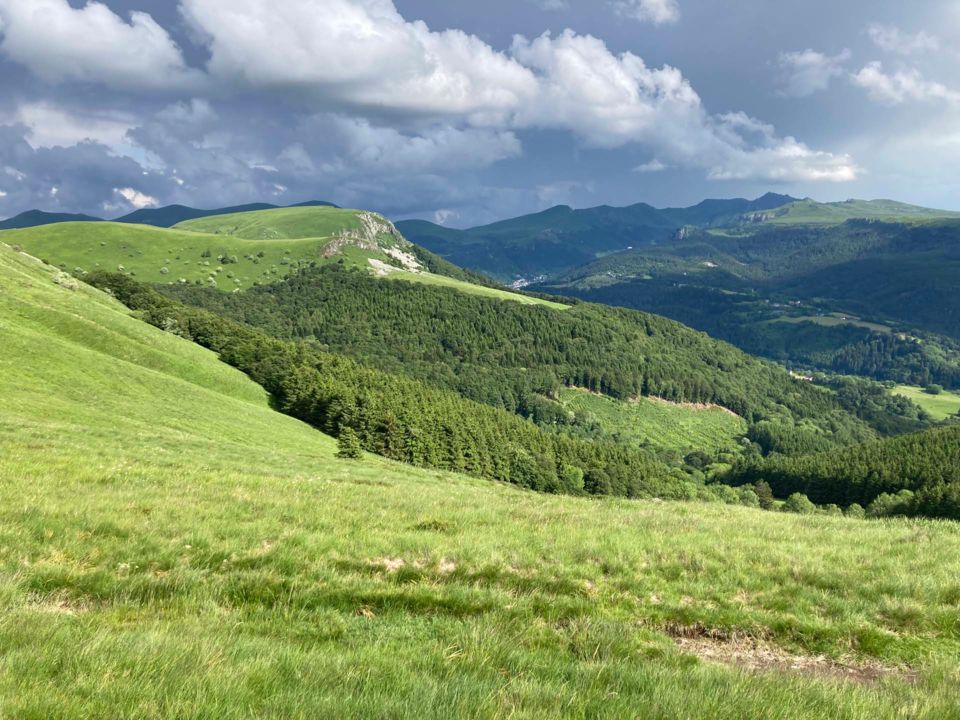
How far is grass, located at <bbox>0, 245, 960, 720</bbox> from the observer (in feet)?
18.8

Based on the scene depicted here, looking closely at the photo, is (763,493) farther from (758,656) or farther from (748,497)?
(758,656)

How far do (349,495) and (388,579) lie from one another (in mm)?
8387

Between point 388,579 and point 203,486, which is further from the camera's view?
point 203,486

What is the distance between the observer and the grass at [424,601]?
573 cm

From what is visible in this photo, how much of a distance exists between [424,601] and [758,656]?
20.4ft

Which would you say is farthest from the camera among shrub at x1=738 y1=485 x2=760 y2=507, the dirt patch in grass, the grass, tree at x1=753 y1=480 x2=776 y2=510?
tree at x1=753 y1=480 x2=776 y2=510

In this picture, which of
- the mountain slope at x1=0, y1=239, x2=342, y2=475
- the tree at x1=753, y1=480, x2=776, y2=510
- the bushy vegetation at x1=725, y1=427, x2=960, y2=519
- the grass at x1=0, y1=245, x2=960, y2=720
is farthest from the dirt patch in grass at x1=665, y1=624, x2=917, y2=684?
the tree at x1=753, y1=480, x2=776, y2=510

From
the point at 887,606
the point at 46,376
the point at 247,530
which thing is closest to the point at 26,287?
the point at 46,376

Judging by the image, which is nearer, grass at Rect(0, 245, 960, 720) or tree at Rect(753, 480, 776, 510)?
grass at Rect(0, 245, 960, 720)

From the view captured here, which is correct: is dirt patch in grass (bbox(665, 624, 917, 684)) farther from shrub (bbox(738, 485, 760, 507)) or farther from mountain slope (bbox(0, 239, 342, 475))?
shrub (bbox(738, 485, 760, 507))

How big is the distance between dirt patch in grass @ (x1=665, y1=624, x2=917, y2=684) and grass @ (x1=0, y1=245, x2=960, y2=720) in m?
0.21

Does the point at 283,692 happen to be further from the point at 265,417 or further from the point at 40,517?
the point at 265,417

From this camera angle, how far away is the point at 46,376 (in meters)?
43.1

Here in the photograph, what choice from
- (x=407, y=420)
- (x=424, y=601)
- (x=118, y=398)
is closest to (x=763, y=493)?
(x=407, y=420)
